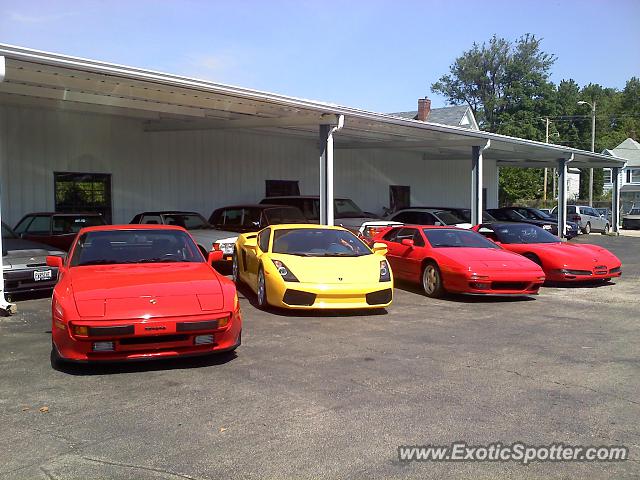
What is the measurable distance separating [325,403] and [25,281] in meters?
6.56

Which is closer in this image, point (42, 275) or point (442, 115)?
point (42, 275)

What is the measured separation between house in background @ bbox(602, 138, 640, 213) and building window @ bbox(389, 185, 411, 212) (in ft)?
105

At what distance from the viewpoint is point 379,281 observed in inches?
334

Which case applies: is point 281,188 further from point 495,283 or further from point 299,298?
point 299,298

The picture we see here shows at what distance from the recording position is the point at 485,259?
10.2 metres

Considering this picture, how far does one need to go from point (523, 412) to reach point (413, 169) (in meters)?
23.3

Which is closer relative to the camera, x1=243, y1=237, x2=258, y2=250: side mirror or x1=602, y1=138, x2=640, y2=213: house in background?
x1=243, y1=237, x2=258, y2=250: side mirror

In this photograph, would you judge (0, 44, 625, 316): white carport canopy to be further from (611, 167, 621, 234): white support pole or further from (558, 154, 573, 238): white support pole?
(611, 167, 621, 234): white support pole

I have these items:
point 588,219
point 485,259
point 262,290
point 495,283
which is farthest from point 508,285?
point 588,219

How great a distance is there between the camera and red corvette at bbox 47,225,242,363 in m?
5.24

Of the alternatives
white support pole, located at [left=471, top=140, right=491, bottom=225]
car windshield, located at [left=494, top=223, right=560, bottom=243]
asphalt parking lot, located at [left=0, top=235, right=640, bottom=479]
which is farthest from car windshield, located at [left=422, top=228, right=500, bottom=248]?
white support pole, located at [left=471, top=140, right=491, bottom=225]

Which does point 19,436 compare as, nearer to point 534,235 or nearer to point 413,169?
Result: point 534,235

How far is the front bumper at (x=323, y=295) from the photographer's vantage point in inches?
318

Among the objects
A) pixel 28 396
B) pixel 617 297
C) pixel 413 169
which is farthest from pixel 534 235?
pixel 413 169
